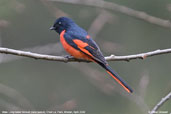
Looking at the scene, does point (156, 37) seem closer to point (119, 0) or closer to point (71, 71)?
point (119, 0)

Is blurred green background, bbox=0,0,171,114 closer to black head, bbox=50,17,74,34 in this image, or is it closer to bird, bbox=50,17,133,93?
black head, bbox=50,17,74,34

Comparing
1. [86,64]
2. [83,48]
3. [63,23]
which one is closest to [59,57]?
[83,48]

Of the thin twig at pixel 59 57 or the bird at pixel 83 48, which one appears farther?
the bird at pixel 83 48

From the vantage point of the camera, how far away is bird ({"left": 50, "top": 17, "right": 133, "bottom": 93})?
5.70 m

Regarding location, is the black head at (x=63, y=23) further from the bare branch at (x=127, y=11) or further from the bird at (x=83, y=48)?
the bare branch at (x=127, y=11)

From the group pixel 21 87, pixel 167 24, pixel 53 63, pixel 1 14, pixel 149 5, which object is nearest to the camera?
pixel 167 24

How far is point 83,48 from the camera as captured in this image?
5926 mm

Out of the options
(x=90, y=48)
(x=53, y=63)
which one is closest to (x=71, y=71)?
(x=53, y=63)

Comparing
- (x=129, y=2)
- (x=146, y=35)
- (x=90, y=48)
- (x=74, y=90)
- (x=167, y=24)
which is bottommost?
(x=90, y=48)

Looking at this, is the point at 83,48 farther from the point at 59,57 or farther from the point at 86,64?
the point at 86,64

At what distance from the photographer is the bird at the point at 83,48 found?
570 cm

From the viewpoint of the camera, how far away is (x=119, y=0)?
32.9ft

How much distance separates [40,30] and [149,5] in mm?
3249

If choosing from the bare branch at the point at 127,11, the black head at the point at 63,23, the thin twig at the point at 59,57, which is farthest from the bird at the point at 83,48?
the bare branch at the point at 127,11
